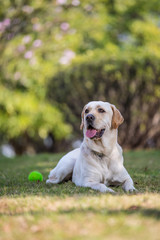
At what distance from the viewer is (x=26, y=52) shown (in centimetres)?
1331

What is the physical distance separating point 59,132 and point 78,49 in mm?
3719

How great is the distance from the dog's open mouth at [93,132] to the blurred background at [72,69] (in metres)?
6.03

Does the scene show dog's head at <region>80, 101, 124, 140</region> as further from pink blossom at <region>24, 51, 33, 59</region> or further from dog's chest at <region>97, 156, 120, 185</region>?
pink blossom at <region>24, 51, 33, 59</region>

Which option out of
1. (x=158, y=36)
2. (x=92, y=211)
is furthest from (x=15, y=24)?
(x=92, y=211)

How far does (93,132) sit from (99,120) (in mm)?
174

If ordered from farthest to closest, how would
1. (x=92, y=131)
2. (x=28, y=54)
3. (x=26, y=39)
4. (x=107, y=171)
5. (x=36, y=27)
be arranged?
(x=36, y=27) < (x=28, y=54) < (x=26, y=39) < (x=92, y=131) < (x=107, y=171)

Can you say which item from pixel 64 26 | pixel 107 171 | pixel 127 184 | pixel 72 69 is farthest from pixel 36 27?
pixel 127 184

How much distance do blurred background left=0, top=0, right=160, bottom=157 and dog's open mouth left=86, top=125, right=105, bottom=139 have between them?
6.03m

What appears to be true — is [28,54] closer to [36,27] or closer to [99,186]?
[36,27]

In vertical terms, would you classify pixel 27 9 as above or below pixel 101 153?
above

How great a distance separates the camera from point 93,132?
4.70 meters

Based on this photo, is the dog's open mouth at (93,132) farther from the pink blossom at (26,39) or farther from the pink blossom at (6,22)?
the pink blossom at (6,22)

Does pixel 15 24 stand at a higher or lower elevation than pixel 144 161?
higher

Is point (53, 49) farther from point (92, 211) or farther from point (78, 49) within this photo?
point (92, 211)
